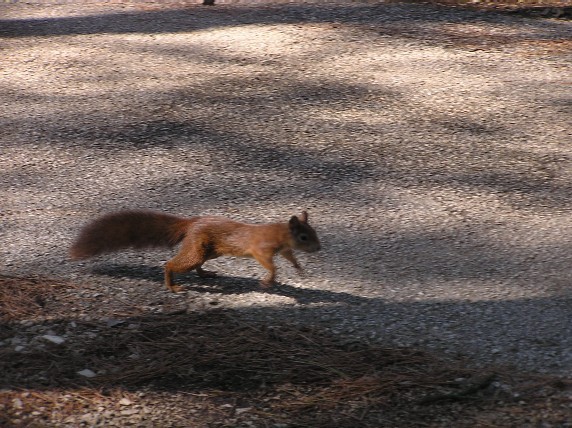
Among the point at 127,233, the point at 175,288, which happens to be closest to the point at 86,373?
the point at 175,288

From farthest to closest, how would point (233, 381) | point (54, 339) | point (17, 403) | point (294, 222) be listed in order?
point (294, 222), point (54, 339), point (233, 381), point (17, 403)

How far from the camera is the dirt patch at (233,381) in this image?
322 centimetres

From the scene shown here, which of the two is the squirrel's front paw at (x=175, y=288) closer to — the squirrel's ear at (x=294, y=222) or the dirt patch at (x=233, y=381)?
the dirt patch at (x=233, y=381)

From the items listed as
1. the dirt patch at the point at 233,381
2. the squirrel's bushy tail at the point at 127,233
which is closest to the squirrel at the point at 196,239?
the squirrel's bushy tail at the point at 127,233

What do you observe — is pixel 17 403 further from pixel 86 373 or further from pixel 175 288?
pixel 175 288

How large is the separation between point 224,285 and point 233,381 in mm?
831

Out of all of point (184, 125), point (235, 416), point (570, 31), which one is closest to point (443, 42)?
point (570, 31)

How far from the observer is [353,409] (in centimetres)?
326

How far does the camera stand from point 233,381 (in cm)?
344

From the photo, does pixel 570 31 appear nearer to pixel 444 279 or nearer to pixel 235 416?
pixel 444 279

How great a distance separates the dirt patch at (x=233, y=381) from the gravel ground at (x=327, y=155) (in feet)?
0.51

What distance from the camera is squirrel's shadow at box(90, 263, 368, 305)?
4.07m

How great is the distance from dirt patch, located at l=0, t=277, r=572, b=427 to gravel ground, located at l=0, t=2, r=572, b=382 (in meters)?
0.16

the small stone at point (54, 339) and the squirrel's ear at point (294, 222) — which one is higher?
the squirrel's ear at point (294, 222)
